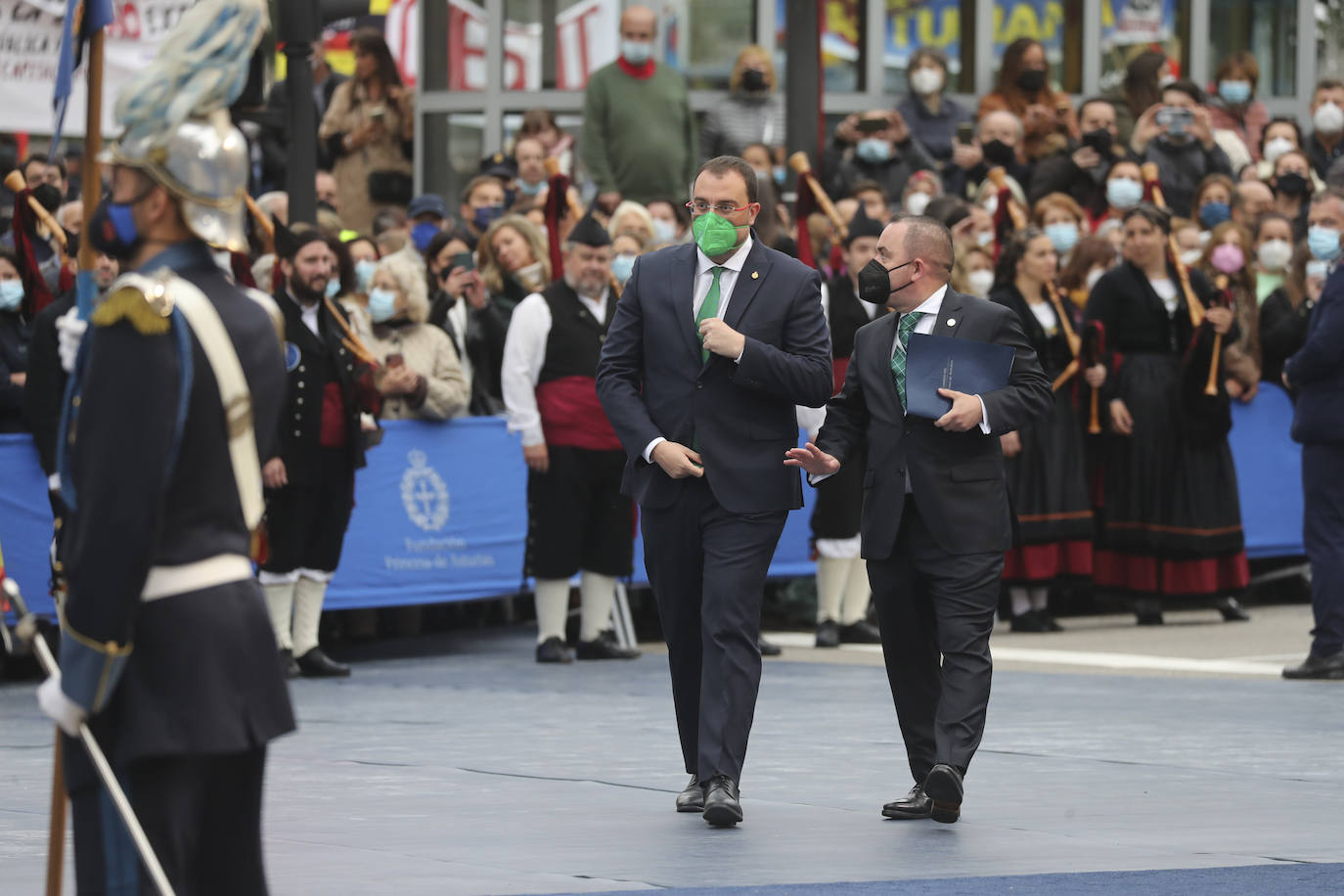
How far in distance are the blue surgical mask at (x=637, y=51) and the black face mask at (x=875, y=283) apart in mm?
9386

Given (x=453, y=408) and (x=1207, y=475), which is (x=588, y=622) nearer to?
(x=453, y=408)

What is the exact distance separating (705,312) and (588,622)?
5.29 m

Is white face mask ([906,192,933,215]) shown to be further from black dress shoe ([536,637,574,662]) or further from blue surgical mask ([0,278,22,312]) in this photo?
blue surgical mask ([0,278,22,312])

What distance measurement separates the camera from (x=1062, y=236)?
51.8ft

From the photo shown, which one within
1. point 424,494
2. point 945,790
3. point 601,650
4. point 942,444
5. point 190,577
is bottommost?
point 601,650

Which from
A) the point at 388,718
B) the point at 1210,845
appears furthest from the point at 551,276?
the point at 1210,845

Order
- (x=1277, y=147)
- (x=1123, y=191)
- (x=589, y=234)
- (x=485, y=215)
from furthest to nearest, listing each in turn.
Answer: (x=1277, y=147), (x=1123, y=191), (x=485, y=215), (x=589, y=234)

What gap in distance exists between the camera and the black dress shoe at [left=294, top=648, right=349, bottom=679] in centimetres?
1202

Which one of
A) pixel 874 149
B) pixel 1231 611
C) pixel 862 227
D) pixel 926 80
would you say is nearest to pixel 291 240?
pixel 862 227

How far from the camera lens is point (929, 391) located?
306 inches

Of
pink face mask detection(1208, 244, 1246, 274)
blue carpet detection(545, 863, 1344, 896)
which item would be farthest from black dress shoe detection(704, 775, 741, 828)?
pink face mask detection(1208, 244, 1246, 274)

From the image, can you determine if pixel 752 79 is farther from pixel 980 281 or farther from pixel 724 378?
pixel 724 378

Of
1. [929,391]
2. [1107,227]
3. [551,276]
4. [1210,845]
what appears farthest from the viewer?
[1107,227]

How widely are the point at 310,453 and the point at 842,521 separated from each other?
3.20 metres
